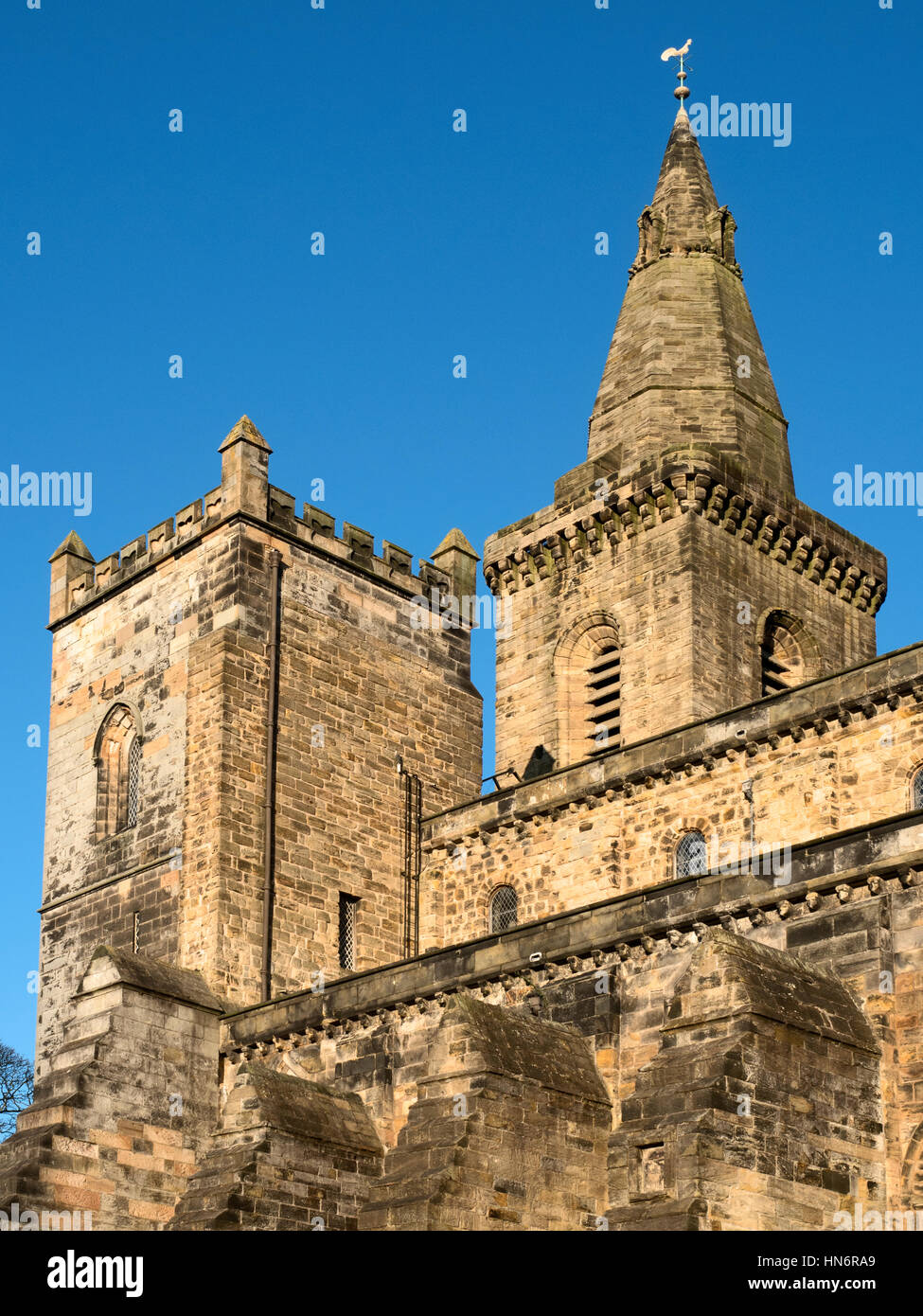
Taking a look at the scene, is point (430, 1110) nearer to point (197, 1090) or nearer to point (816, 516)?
point (197, 1090)

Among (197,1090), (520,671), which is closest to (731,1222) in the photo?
(197,1090)

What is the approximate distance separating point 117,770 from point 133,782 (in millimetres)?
571

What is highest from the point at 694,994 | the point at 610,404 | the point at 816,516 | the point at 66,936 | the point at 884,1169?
the point at 610,404

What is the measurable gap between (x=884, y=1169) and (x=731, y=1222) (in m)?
2.64

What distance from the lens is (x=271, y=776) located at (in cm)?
3400

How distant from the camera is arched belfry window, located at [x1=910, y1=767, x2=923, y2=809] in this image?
26.6m

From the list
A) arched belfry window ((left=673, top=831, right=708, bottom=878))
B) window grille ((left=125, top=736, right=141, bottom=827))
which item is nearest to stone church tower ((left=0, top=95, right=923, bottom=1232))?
arched belfry window ((left=673, top=831, right=708, bottom=878))

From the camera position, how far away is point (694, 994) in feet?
69.4

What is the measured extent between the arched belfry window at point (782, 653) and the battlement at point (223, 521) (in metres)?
7.06

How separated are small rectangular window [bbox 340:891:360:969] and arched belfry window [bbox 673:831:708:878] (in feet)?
24.4

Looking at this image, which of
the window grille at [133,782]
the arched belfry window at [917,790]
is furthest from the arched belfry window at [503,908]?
the arched belfry window at [917,790]

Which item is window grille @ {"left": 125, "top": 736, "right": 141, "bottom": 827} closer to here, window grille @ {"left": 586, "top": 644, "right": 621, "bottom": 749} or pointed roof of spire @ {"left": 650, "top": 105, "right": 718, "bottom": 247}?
window grille @ {"left": 586, "top": 644, "right": 621, "bottom": 749}

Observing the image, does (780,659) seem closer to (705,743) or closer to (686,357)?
(686,357)

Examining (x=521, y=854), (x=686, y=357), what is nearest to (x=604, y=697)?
(x=521, y=854)
